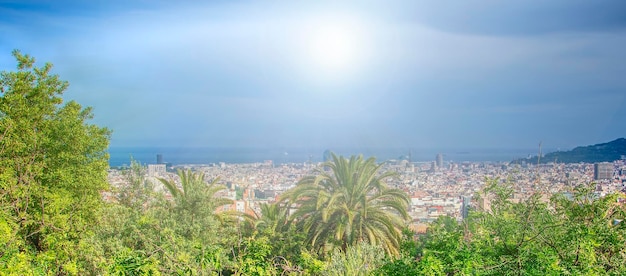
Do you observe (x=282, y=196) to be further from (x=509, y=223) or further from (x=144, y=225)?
(x=509, y=223)

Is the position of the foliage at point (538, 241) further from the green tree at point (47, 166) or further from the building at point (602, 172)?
the building at point (602, 172)

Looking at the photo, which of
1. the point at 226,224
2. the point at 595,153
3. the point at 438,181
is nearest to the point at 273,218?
the point at 226,224

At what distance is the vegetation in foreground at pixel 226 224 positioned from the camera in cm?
346

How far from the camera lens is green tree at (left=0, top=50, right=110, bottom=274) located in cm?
587

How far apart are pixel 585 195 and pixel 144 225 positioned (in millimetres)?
5577

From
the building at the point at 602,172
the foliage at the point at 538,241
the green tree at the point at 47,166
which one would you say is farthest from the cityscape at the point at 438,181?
the green tree at the point at 47,166

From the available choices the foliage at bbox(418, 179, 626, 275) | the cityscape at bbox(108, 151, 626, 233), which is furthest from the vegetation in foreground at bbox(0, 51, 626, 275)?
the cityscape at bbox(108, 151, 626, 233)

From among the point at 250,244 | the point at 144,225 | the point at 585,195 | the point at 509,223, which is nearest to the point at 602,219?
the point at 585,195

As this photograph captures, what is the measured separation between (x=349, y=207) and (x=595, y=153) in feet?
26.0

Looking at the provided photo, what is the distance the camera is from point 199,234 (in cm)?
684

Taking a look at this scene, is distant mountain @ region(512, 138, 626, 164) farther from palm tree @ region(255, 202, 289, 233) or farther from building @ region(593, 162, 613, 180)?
palm tree @ region(255, 202, 289, 233)

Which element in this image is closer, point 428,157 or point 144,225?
point 144,225

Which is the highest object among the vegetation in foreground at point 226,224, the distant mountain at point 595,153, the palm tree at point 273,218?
the distant mountain at point 595,153

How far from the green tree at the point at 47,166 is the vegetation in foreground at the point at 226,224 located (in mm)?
19
